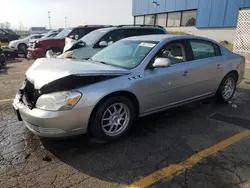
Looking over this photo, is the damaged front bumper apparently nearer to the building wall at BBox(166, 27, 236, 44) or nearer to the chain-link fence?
the chain-link fence

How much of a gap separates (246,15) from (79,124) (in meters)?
13.6

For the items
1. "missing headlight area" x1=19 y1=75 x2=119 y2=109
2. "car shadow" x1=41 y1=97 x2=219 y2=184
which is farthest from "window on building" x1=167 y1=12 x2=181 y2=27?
"missing headlight area" x1=19 y1=75 x2=119 y2=109

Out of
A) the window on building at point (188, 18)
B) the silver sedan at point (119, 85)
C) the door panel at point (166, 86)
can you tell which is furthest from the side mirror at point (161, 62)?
the window on building at point (188, 18)

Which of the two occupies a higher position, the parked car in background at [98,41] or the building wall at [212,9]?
the building wall at [212,9]

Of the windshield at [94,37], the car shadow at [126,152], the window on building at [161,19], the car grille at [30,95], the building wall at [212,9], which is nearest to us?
the car shadow at [126,152]

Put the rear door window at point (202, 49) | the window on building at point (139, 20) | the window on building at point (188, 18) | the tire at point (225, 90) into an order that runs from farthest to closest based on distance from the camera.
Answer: the window on building at point (139, 20) → the window on building at point (188, 18) → the tire at point (225, 90) → the rear door window at point (202, 49)

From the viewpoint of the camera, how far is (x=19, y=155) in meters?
3.00

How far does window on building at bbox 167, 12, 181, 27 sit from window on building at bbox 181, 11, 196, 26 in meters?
0.54

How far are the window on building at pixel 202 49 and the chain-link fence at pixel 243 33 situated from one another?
10.0 metres

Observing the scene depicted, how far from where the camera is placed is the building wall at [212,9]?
1834 cm

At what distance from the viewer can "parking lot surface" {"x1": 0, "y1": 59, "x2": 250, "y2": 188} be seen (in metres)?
2.53

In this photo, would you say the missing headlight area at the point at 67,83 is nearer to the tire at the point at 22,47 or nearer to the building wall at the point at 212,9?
the tire at the point at 22,47

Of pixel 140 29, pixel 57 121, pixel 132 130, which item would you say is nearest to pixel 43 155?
pixel 57 121

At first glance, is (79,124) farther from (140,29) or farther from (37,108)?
(140,29)
